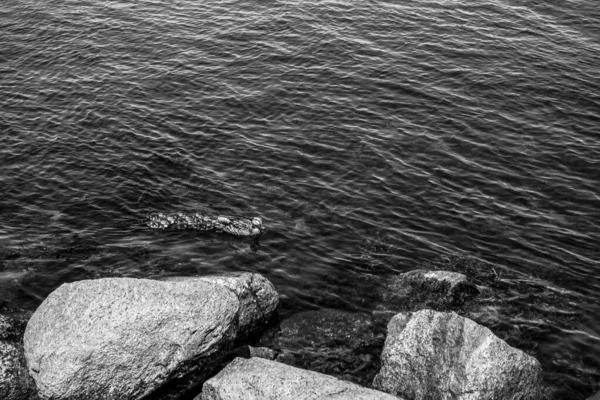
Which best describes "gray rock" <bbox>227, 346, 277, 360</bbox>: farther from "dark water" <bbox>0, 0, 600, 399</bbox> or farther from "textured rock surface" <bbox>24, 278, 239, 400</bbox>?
"dark water" <bbox>0, 0, 600, 399</bbox>

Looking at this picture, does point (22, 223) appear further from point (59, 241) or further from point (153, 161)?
point (153, 161)

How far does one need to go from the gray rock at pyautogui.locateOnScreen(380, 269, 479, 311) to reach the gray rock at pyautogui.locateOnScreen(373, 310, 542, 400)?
149 inches

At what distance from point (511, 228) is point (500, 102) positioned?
12311 millimetres

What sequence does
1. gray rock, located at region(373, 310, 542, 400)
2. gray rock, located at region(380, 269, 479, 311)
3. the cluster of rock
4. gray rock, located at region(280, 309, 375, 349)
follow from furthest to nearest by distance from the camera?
1. gray rock, located at region(380, 269, 479, 311)
2. gray rock, located at region(280, 309, 375, 349)
3. gray rock, located at region(373, 310, 542, 400)
4. the cluster of rock

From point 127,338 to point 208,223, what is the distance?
36.3ft

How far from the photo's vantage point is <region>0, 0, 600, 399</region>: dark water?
27.9 m

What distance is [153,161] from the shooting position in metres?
35.3

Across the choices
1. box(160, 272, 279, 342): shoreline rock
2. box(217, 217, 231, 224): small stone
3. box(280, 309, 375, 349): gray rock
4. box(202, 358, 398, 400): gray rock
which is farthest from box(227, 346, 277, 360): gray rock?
box(217, 217, 231, 224): small stone

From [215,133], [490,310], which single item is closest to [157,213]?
[215,133]

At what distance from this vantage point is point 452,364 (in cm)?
2030

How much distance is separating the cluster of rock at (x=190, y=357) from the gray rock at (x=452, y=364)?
0.03 m

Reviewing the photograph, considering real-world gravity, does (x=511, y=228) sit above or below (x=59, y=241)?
above

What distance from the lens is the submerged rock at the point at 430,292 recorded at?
83.9ft

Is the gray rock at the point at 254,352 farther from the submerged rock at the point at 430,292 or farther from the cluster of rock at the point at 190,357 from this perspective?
the submerged rock at the point at 430,292
